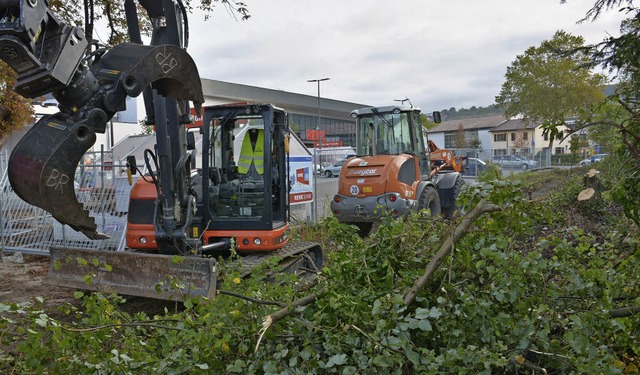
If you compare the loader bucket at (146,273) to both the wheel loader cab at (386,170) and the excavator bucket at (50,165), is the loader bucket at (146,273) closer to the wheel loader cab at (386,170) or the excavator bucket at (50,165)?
the excavator bucket at (50,165)

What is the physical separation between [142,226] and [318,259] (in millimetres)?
2399

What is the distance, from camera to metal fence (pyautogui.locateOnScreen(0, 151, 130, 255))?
902cm

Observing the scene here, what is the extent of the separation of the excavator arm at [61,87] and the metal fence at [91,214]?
5.51 metres

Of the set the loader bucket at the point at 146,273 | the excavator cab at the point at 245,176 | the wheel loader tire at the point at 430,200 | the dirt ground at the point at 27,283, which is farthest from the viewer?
the wheel loader tire at the point at 430,200

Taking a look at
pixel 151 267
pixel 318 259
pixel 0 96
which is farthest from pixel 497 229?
pixel 0 96

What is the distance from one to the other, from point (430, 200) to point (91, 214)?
6240 millimetres

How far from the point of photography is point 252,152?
6.48m

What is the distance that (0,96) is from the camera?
11.9 metres

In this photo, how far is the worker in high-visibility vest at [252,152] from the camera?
6.42 meters

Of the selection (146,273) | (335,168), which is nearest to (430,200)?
(146,273)

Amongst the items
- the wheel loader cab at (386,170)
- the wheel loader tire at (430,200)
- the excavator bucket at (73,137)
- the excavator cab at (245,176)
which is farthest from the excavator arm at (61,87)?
the wheel loader tire at (430,200)

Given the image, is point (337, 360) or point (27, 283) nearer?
point (337, 360)

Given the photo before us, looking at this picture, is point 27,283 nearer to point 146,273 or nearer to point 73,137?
point 146,273

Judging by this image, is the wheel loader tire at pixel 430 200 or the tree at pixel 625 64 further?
the wheel loader tire at pixel 430 200
